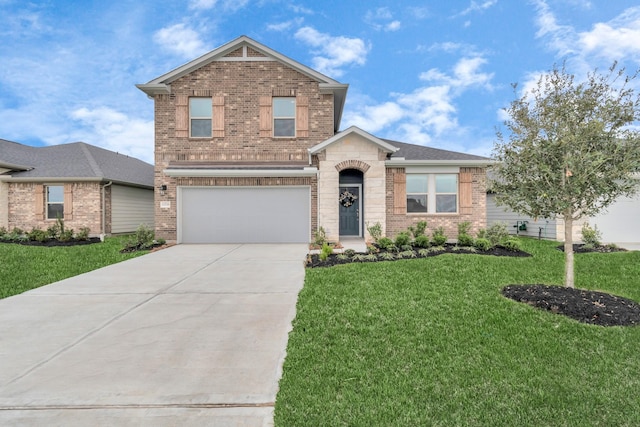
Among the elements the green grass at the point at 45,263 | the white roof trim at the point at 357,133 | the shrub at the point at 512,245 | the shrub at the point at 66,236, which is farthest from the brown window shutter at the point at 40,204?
the shrub at the point at 512,245

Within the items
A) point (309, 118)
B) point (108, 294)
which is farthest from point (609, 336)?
point (309, 118)

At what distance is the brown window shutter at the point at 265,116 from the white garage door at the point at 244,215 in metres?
2.15

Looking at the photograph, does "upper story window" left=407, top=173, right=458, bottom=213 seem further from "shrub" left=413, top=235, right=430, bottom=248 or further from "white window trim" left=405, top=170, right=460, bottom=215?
"shrub" left=413, top=235, right=430, bottom=248

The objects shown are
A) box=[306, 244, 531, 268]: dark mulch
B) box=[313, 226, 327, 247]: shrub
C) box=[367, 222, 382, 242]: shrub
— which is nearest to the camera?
box=[306, 244, 531, 268]: dark mulch

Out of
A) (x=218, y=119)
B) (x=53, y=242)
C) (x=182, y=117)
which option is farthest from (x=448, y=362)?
(x=53, y=242)

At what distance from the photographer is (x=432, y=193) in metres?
12.9

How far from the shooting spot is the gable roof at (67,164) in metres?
14.7

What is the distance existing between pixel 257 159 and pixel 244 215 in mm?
2179

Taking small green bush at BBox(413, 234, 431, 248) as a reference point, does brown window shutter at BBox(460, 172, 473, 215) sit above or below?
above

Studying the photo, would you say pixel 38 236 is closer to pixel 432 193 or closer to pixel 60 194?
pixel 60 194

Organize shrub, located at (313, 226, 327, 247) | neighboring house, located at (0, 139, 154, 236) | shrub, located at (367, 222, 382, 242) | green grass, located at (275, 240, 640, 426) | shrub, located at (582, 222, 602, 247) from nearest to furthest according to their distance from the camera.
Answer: green grass, located at (275, 240, 640, 426), shrub, located at (313, 226, 327, 247), shrub, located at (367, 222, 382, 242), shrub, located at (582, 222, 602, 247), neighboring house, located at (0, 139, 154, 236)

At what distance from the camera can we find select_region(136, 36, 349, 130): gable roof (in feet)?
41.4

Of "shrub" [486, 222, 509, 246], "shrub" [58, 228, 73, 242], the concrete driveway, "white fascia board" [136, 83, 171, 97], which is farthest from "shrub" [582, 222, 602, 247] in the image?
"shrub" [58, 228, 73, 242]

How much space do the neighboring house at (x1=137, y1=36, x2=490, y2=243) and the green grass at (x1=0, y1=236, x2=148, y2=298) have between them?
2.53 m
